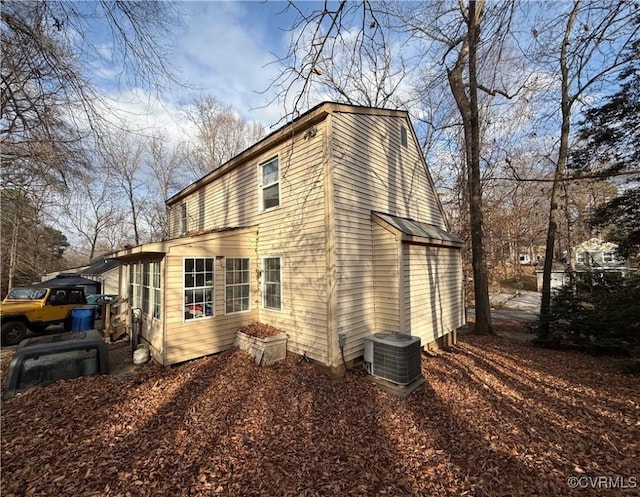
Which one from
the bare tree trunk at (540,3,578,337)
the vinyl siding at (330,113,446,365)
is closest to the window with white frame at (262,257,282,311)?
the vinyl siding at (330,113,446,365)

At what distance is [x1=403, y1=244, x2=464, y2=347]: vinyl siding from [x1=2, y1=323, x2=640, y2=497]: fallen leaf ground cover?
59.8 inches

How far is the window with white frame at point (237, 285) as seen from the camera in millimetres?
6941

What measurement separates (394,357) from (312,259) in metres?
2.68

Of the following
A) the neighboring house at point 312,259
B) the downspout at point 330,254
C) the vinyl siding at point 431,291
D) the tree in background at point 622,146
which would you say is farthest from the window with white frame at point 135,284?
the tree in background at point 622,146

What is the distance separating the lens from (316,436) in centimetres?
377

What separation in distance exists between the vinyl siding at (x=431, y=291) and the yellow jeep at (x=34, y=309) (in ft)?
Result: 39.8

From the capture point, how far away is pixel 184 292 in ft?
20.3

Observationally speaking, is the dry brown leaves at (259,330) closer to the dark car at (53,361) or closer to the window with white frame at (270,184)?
the dark car at (53,361)

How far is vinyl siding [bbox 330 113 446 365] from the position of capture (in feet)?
19.1

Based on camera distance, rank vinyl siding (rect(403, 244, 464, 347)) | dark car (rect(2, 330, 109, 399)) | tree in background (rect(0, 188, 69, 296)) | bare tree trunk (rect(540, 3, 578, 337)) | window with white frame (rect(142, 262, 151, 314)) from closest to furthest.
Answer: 1. dark car (rect(2, 330, 109, 399))
2. vinyl siding (rect(403, 244, 464, 347))
3. window with white frame (rect(142, 262, 151, 314))
4. bare tree trunk (rect(540, 3, 578, 337))
5. tree in background (rect(0, 188, 69, 296))

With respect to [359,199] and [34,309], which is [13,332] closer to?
[34,309]

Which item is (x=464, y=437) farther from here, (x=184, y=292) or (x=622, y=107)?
(x=622, y=107)

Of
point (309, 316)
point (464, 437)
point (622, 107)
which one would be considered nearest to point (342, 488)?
point (464, 437)

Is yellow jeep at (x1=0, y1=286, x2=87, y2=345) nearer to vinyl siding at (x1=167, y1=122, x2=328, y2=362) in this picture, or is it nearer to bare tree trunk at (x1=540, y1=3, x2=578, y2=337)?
vinyl siding at (x1=167, y1=122, x2=328, y2=362)
